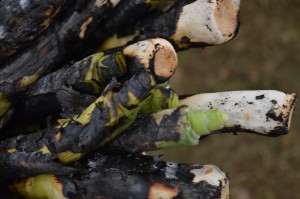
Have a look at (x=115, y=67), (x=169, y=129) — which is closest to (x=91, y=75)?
(x=115, y=67)

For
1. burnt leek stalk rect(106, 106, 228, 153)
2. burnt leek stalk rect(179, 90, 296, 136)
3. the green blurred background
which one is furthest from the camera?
the green blurred background

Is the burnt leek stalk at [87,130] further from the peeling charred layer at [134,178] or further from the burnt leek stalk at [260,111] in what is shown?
the burnt leek stalk at [260,111]

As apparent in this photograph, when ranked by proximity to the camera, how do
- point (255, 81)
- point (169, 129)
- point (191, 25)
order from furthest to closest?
point (255, 81), point (191, 25), point (169, 129)

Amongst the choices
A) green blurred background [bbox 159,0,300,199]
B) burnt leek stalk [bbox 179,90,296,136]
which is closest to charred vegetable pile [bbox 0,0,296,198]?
burnt leek stalk [bbox 179,90,296,136]

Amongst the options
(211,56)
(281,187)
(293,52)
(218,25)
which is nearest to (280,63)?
(293,52)

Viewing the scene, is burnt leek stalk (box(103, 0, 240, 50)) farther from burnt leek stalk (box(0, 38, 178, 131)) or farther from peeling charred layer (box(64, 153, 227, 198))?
peeling charred layer (box(64, 153, 227, 198))

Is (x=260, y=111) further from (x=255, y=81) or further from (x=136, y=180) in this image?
(x=255, y=81)
